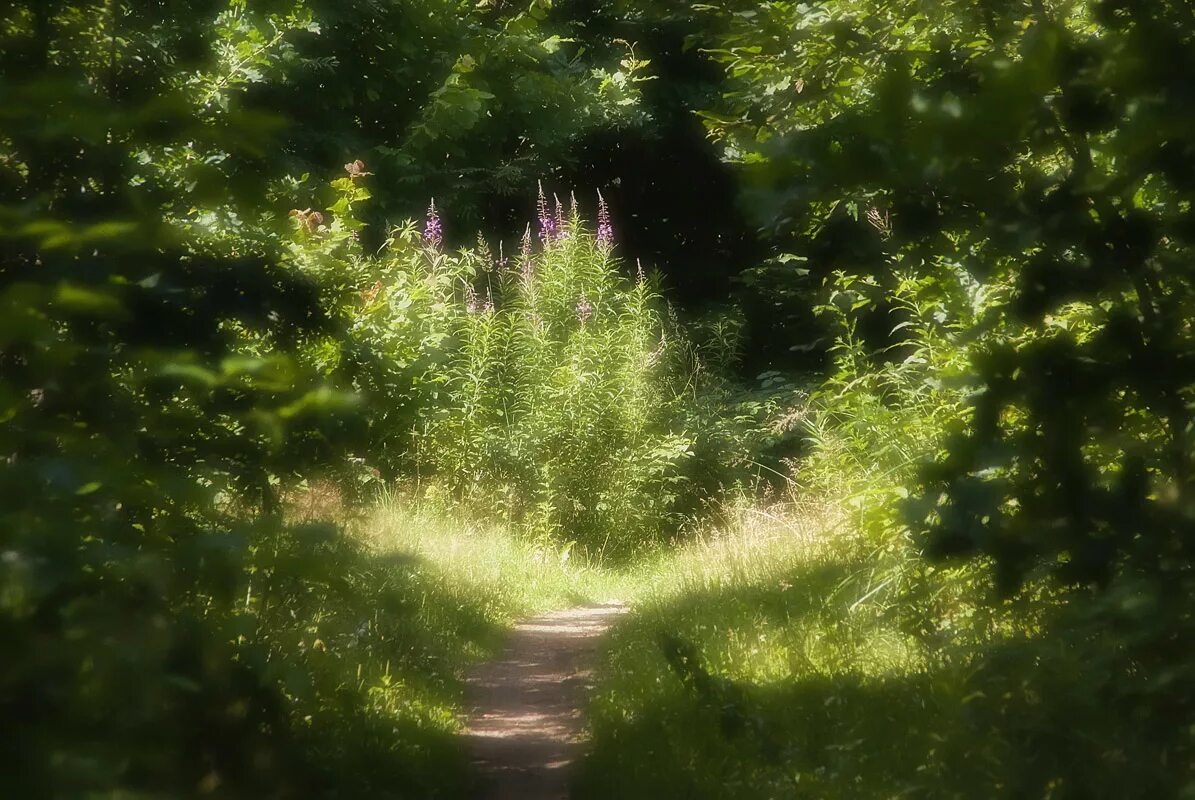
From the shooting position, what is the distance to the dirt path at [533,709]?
642cm

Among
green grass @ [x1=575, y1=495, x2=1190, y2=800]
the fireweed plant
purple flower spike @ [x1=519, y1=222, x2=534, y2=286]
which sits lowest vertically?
green grass @ [x1=575, y1=495, x2=1190, y2=800]

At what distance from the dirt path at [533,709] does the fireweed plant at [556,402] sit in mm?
3388

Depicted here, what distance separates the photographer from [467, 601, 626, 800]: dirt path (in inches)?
253

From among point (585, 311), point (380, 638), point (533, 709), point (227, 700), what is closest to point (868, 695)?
point (533, 709)

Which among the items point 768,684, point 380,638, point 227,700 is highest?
point 380,638

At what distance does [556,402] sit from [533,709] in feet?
25.9

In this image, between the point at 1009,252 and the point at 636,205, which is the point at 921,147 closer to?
the point at 1009,252

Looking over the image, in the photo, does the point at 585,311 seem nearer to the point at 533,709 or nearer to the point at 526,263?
the point at 526,263

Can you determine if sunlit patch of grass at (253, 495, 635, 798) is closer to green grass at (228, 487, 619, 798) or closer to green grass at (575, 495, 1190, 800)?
green grass at (228, 487, 619, 798)

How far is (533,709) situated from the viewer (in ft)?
26.6

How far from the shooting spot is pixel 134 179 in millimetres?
3814

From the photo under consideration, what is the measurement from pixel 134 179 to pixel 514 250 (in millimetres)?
18727

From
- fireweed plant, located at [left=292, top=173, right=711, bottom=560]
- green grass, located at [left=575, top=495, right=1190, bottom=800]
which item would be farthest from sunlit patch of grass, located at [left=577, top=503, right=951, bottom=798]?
fireweed plant, located at [left=292, top=173, right=711, bottom=560]

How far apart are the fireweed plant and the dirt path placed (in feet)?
11.1
